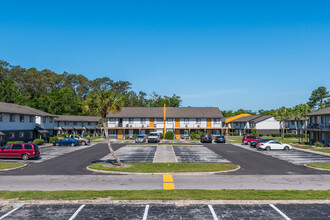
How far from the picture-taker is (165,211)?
11688 mm

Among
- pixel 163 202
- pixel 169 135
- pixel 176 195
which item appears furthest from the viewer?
pixel 169 135

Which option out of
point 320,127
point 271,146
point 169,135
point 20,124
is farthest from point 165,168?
point 169,135

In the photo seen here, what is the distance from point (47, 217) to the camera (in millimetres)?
11000

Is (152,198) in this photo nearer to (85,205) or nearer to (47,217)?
(85,205)

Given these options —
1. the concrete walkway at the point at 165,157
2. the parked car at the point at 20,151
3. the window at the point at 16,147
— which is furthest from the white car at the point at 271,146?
the window at the point at 16,147

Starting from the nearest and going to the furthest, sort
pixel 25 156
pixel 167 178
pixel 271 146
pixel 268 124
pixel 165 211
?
pixel 165 211 → pixel 167 178 → pixel 25 156 → pixel 271 146 → pixel 268 124

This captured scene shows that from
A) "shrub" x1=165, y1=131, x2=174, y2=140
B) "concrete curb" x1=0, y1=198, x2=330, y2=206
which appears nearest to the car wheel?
"concrete curb" x1=0, y1=198, x2=330, y2=206

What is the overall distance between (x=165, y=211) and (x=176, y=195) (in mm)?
2007

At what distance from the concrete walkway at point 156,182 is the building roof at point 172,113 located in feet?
163

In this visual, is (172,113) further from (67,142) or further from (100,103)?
(100,103)

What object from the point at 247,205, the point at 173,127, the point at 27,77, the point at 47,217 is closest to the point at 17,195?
the point at 47,217

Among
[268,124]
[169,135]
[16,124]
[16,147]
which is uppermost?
[16,124]

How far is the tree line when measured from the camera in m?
85.1

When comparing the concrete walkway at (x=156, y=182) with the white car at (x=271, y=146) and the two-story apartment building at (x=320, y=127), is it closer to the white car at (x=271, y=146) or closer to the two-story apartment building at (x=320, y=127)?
the white car at (x=271, y=146)
